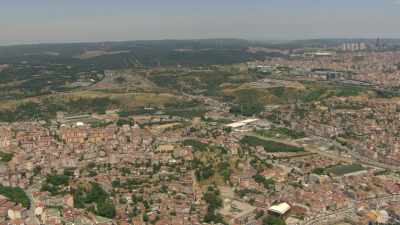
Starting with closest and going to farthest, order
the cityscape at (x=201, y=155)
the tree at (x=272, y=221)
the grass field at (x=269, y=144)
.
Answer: the tree at (x=272, y=221), the cityscape at (x=201, y=155), the grass field at (x=269, y=144)

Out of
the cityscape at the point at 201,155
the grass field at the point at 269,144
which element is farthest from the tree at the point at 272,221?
the grass field at the point at 269,144

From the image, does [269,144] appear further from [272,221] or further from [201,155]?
[272,221]

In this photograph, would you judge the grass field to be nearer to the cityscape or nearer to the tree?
the cityscape

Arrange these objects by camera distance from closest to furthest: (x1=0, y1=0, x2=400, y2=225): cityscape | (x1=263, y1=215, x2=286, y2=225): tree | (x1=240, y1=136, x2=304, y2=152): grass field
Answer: (x1=263, y1=215, x2=286, y2=225): tree < (x1=0, y1=0, x2=400, y2=225): cityscape < (x1=240, y1=136, x2=304, y2=152): grass field

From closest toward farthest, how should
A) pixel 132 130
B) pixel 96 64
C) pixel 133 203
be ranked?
pixel 133 203 < pixel 132 130 < pixel 96 64

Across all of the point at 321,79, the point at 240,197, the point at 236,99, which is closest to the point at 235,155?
the point at 240,197

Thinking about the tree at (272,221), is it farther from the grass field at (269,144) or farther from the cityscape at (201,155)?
the grass field at (269,144)

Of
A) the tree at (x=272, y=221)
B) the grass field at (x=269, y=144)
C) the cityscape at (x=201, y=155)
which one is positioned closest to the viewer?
the tree at (x=272, y=221)

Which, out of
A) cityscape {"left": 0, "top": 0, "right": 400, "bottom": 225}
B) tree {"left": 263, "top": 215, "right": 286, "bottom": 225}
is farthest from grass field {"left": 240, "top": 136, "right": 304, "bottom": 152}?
tree {"left": 263, "top": 215, "right": 286, "bottom": 225}

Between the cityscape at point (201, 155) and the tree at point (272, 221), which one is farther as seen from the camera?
the cityscape at point (201, 155)

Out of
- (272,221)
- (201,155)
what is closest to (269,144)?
(201,155)

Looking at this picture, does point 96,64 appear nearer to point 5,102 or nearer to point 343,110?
point 5,102
